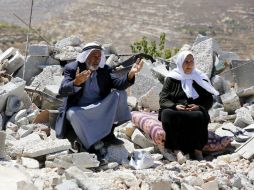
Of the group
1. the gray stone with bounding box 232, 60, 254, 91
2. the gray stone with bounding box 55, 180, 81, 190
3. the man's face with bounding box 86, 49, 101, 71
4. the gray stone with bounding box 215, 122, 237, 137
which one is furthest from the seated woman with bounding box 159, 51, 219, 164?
the gray stone with bounding box 232, 60, 254, 91

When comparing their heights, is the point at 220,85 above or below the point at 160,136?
above

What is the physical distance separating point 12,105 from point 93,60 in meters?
1.46

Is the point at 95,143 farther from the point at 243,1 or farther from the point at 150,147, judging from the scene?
the point at 243,1

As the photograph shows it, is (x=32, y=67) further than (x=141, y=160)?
Yes

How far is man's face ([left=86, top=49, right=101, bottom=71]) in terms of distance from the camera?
18.6ft

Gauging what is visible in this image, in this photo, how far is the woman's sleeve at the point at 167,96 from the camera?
19.1 ft

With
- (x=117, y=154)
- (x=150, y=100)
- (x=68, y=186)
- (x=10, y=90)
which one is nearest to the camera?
(x=68, y=186)

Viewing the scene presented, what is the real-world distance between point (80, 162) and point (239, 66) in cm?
378

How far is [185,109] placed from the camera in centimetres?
577

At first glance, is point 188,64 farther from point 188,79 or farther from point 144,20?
point 144,20

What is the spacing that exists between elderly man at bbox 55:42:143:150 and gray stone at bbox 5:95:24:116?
3.11ft

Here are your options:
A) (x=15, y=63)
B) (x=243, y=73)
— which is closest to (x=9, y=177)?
(x=15, y=63)

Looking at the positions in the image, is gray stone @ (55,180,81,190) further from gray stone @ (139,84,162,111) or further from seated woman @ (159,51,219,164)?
gray stone @ (139,84,162,111)

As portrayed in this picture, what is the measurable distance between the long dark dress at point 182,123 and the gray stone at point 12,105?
1.89 metres
